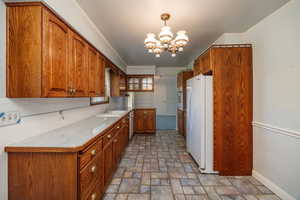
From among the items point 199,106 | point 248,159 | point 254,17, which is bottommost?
point 248,159

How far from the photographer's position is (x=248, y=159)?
2521 millimetres

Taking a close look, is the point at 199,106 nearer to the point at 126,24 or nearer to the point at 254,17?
the point at 254,17

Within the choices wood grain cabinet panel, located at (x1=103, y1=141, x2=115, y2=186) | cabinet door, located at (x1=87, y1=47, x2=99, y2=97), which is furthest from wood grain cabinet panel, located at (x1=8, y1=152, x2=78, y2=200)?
cabinet door, located at (x1=87, y1=47, x2=99, y2=97)

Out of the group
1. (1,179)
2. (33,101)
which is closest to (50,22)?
(33,101)

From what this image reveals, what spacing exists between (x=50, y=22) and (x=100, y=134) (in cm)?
122

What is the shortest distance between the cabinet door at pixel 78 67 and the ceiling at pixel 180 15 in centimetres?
59

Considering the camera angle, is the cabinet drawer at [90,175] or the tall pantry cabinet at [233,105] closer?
the cabinet drawer at [90,175]

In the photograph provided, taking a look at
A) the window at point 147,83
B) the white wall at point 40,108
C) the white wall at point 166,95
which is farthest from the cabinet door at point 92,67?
the white wall at point 166,95

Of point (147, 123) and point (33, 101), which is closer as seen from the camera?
point (33, 101)

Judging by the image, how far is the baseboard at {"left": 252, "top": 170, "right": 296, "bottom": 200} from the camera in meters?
1.91

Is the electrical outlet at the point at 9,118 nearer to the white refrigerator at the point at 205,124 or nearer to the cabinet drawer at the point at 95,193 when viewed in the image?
the cabinet drawer at the point at 95,193

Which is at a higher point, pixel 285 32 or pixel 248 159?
pixel 285 32

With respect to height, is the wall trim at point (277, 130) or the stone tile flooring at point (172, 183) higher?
the wall trim at point (277, 130)

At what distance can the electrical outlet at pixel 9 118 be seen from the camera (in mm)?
1201
